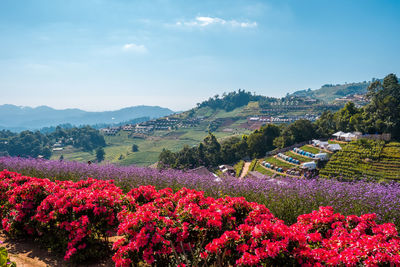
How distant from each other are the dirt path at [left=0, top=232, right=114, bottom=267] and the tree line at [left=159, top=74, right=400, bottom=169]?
50097 mm

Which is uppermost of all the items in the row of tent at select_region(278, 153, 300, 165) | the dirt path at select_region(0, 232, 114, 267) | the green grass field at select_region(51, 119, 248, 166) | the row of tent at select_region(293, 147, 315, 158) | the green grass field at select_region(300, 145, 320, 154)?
the dirt path at select_region(0, 232, 114, 267)

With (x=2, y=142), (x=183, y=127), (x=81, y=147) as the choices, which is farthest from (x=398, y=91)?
(x=2, y=142)

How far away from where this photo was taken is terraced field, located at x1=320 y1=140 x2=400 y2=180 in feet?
109

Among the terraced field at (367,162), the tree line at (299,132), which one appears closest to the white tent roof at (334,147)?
the terraced field at (367,162)

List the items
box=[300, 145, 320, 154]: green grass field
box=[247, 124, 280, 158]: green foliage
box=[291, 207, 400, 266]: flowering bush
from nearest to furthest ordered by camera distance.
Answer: box=[291, 207, 400, 266]: flowering bush < box=[300, 145, 320, 154]: green grass field < box=[247, 124, 280, 158]: green foliage

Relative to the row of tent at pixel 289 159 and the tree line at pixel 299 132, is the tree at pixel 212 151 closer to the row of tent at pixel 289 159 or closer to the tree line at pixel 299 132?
the tree line at pixel 299 132

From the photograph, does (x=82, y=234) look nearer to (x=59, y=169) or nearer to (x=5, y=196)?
(x=5, y=196)

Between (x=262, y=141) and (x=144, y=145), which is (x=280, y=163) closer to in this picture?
(x=262, y=141)

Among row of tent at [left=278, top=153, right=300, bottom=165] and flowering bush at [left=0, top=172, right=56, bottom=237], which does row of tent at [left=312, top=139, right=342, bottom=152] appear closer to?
row of tent at [left=278, top=153, right=300, bottom=165]

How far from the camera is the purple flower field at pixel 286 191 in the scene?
598 centimetres

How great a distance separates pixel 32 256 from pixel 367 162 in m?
44.9

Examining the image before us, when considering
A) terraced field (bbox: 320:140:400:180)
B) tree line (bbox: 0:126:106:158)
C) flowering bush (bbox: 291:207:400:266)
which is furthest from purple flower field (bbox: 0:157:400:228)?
tree line (bbox: 0:126:106:158)

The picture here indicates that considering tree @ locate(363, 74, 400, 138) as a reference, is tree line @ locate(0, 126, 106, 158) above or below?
below

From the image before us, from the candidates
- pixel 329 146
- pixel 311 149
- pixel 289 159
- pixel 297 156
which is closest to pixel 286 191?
pixel 289 159
